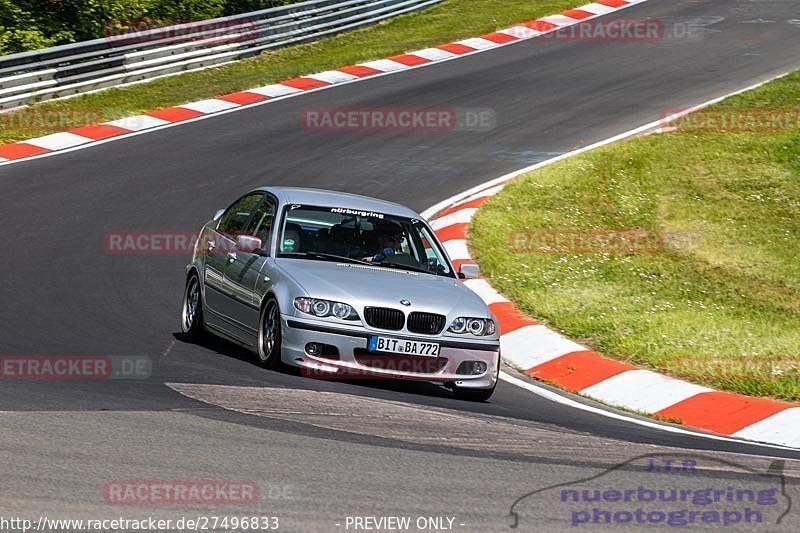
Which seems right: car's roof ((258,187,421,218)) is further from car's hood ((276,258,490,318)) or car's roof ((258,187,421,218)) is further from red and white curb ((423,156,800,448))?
red and white curb ((423,156,800,448))

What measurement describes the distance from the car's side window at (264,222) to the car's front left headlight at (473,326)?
179 centimetres

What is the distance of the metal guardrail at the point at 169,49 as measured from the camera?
21.3m

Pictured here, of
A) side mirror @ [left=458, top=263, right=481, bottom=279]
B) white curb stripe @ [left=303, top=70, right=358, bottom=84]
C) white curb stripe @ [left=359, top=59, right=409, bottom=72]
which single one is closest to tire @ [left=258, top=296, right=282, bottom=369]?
side mirror @ [left=458, top=263, right=481, bottom=279]

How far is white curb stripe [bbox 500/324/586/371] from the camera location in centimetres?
1130

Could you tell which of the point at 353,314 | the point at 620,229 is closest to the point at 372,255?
the point at 353,314

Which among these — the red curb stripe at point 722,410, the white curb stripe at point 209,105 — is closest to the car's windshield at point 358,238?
the red curb stripe at point 722,410

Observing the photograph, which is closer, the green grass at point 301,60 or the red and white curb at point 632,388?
the red and white curb at point 632,388

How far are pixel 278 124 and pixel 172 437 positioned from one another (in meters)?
14.2

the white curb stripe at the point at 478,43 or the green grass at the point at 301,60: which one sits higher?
the green grass at the point at 301,60

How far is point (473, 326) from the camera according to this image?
962cm

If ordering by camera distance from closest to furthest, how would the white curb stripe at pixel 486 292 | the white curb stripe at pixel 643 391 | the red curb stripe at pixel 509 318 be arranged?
the white curb stripe at pixel 643 391
the red curb stripe at pixel 509 318
the white curb stripe at pixel 486 292

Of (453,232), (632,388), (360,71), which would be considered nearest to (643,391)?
(632,388)

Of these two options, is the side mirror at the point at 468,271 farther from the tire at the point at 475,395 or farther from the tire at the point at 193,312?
the tire at the point at 193,312

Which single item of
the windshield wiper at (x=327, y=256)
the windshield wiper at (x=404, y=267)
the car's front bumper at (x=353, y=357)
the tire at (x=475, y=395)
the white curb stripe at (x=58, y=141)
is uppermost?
the windshield wiper at (x=327, y=256)
